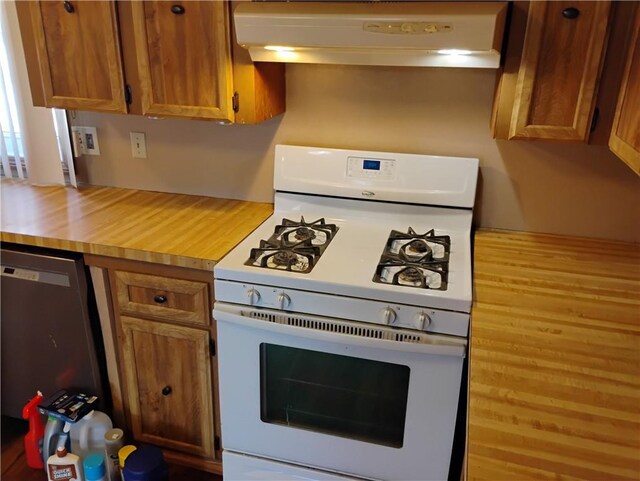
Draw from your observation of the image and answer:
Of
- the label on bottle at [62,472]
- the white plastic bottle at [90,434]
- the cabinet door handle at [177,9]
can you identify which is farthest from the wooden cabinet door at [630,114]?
the label on bottle at [62,472]

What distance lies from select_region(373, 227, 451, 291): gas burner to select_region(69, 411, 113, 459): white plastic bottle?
118cm

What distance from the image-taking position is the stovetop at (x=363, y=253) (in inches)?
57.2

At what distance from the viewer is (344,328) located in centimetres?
148

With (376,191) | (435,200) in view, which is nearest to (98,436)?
(376,191)

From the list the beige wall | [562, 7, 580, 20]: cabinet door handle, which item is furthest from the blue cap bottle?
[562, 7, 580, 20]: cabinet door handle

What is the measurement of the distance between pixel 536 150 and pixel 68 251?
166cm

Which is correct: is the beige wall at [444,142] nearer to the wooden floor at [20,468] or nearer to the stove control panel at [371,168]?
the stove control panel at [371,168]

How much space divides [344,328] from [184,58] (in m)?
1.03

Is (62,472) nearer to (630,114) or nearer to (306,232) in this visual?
(306,232)

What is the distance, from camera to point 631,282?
1538 millimetres

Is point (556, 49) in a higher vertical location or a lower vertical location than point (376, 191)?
higher

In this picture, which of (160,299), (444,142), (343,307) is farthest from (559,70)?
(160,299)

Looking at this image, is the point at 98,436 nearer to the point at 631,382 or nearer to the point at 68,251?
the point at 68,251

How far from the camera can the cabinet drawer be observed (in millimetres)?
1683
